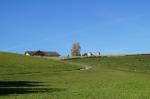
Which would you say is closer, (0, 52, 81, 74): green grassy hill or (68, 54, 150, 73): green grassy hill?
(0, 52, 81, 74): green grassy hill

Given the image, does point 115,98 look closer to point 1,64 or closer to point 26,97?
point 26,97

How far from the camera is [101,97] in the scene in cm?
2623

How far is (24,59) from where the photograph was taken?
333 feet

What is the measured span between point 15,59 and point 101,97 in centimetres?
7470

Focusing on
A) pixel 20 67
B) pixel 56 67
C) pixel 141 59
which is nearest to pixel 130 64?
pixel 141 59

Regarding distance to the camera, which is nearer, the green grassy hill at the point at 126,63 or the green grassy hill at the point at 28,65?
the green grassy hill at the point at 28,65

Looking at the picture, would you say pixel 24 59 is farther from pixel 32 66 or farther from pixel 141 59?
pixel 141 59

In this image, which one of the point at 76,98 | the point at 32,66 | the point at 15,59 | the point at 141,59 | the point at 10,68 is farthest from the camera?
the point at 141,59

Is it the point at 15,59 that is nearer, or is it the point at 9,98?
the point at 9,98

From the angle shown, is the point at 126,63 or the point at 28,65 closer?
the point at 28,65

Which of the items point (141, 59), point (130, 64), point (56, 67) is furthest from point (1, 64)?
point (141, 59)

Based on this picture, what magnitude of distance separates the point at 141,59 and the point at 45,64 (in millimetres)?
28198

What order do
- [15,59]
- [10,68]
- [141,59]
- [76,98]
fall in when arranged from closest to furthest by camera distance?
1. [76,98]
2. [10,68]
3. [15,59]
4. [141,59]

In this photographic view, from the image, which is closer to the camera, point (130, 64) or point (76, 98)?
point (76, 98)
